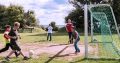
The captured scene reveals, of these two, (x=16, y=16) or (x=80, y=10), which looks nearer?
(x=80, y=10)

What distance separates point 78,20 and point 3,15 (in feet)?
47.7

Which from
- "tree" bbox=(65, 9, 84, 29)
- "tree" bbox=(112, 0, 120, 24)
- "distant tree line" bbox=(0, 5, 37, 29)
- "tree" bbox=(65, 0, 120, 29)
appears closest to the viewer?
"tree" bbox=(112, 0, 120, 24)

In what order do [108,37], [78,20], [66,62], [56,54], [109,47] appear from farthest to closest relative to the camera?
[78,20], [108,37], [109,47], [56,54], [66,62]

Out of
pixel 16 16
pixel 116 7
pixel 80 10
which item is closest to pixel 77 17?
pixel 80 10

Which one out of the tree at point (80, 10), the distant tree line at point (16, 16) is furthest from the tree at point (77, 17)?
the distant tree line at point (16, 16)

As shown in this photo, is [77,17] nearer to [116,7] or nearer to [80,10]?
[80,10]

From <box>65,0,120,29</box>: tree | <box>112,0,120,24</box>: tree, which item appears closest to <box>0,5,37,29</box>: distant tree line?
<box>65,0,120,29</box>: tree

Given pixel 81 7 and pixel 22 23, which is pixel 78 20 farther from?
pixel 22 23

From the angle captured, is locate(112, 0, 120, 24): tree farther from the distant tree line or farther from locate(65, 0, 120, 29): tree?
the distant tree line

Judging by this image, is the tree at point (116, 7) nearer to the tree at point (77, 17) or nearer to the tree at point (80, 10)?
the tree at point (80, 10)

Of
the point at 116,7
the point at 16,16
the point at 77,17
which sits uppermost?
the point at 116,7

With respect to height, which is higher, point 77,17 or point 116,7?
point 116,7

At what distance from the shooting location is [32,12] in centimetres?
6122

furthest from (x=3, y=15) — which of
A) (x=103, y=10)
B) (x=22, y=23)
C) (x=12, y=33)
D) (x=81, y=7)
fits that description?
(x=12, y=33)
